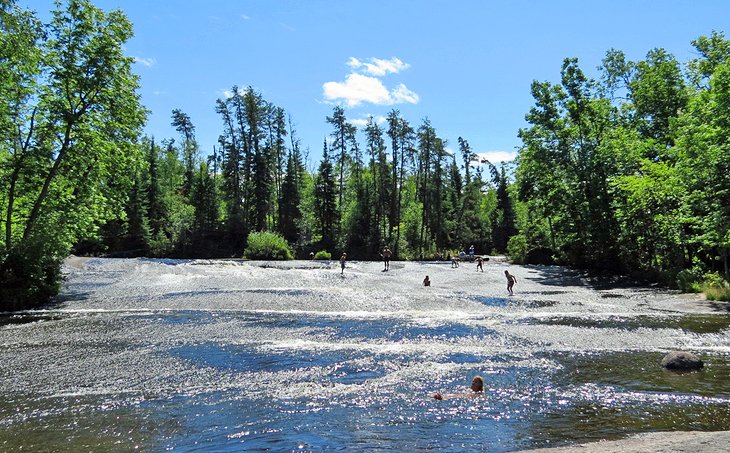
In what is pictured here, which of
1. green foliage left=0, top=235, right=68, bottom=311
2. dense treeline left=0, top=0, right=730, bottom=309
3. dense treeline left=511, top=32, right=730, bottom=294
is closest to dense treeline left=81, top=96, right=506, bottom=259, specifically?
dense treeline left=0, top=0, right=730, bottom=309

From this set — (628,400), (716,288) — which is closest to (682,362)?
(628,400)

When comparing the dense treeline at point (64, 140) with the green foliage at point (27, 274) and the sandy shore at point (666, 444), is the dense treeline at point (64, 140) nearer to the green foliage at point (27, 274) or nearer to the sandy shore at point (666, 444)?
the green foliage at point (27, 274)

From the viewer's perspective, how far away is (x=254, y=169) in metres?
73.6

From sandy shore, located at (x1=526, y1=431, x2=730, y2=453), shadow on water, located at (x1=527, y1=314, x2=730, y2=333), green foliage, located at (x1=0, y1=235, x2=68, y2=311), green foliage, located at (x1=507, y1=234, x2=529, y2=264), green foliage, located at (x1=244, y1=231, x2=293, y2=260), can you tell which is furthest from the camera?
green foliage, located at (x1=244, y1=231, x2=293, y2=260)

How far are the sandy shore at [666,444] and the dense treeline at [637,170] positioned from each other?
61.4 feet

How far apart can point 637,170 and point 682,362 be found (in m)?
28.6

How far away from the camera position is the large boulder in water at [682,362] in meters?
11.0

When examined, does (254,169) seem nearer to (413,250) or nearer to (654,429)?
(413,250)

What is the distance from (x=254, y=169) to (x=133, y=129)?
4539 centimetres

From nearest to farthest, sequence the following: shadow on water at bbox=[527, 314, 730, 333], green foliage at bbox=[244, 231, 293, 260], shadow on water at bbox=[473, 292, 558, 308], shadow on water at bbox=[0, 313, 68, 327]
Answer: shadow on water at bbox=[527, 314, 730, 333], shadow on water at bbox=[0, 313, 68, 327], shadow on water at bbox=[473, 292, 558, 308], green foliage at bbox=[244, 231, 293, 260]

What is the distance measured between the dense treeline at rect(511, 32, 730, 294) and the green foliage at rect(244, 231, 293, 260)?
85.8 feet

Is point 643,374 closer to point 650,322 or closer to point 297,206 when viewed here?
point 650,322

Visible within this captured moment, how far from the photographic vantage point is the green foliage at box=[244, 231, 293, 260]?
5541 cm

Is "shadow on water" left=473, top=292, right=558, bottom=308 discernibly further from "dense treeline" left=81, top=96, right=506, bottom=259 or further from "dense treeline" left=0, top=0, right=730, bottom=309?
"dense treeline" left=81, top=96, right=506, bottom=259
